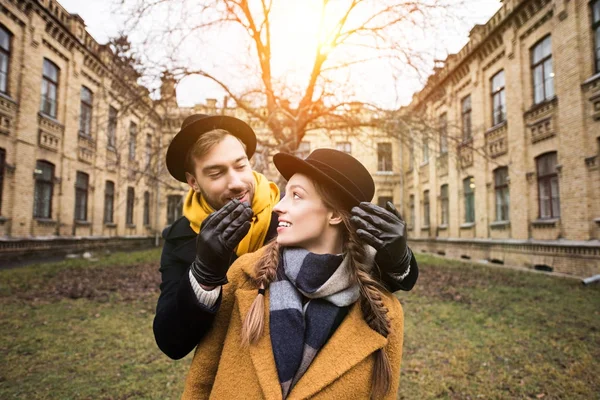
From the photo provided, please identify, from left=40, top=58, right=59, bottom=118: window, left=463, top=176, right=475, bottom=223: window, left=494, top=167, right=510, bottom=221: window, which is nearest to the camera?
left=40, top=58, right=59, bottom=118: window

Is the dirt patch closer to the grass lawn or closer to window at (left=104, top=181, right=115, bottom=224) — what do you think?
the grass lawn

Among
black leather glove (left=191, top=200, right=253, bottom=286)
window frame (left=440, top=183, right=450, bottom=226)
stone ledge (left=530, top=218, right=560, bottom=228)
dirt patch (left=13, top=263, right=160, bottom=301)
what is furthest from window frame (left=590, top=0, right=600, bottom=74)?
dirt patch (left=13, top=263, right=160, bottom=301)

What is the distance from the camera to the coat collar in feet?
4.15

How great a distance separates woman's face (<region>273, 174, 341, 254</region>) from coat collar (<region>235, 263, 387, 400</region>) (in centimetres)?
27

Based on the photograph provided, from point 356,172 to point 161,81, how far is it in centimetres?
853

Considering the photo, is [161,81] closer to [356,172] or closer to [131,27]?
[131,27]

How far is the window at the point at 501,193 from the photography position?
13.8m

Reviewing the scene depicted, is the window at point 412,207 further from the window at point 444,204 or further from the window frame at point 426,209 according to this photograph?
the window at point 444,204

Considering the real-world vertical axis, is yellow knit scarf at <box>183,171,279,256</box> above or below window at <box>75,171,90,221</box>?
below

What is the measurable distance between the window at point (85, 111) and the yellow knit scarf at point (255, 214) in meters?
16.7

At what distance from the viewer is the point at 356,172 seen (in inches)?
62.8

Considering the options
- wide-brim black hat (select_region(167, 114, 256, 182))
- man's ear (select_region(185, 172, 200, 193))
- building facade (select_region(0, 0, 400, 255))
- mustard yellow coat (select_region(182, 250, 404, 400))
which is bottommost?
mustard yellow coat (select_region(182, 250, 404, 400))

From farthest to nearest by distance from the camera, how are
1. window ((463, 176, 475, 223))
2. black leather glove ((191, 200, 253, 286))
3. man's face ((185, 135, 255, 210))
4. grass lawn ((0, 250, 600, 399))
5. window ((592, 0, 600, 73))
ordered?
window ((463, 176, 475, 223)) → window ((592, 0, 600, 73)) → grass lawn ((0, 250, 600, 399)) → man's face ((185, 135, 255, 210)) → black leather glove ((191, 200, 253, 286))

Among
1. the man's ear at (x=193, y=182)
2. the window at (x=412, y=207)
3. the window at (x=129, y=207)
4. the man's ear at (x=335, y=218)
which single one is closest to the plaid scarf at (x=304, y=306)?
the man's ear at (x=335, y=218)
